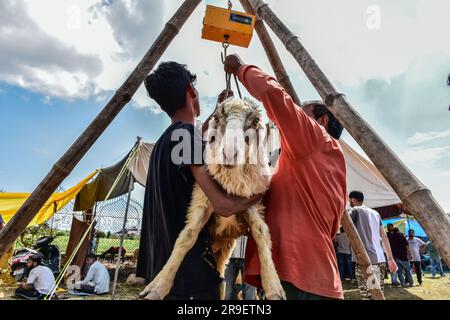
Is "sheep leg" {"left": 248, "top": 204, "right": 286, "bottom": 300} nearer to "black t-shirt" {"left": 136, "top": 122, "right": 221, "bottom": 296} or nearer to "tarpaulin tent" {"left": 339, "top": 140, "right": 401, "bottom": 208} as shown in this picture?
"black t-shirt" {"left": 136, "top": 122, "right": 221, "bottom": 296}

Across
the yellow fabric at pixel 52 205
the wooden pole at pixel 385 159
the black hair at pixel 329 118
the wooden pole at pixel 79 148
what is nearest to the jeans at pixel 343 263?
the yellow fabric at pixel 52 205

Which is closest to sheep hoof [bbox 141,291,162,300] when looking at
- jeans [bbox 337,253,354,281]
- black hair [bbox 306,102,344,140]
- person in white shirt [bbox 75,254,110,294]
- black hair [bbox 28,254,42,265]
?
black hair [bbox 306,102,344,140]

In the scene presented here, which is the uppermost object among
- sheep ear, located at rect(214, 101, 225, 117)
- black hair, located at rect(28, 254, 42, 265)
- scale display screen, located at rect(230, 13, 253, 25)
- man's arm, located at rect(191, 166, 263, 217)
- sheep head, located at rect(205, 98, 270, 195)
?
scale display screen, located at rect(230, 13, 253, 25)

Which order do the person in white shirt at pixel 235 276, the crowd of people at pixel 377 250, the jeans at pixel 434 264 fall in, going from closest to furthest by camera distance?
the person in white shirt at pixel 235 276 < the crowd of people at pixel 377 250 < the jeans at pixel 434 264

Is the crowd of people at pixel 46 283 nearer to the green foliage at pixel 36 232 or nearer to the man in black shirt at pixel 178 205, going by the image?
the green foliage at pixel 36 232

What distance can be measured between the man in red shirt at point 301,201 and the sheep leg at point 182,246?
42cm

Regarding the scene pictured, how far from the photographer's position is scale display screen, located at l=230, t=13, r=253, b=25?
3345 mm

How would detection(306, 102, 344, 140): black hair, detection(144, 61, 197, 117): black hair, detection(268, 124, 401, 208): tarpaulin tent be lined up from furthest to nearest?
detection(268, 124, 401, 208): tarpaulin tent
detection(306, 102, 344, 140): black hair
detection(144, 61, 197, 117): black hair

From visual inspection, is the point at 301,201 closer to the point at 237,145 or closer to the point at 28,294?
the point at 237,145

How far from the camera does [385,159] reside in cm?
199

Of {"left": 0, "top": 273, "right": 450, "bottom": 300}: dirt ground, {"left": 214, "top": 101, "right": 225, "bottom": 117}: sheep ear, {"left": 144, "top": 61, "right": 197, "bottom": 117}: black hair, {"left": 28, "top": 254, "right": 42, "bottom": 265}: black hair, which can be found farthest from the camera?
{"left": 28, "top": 254, "right": 42, "bottom": 265}: black hair

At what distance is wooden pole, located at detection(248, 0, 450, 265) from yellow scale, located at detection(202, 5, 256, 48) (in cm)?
61

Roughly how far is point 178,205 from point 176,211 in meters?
0.04

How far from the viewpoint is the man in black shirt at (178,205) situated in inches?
76.4
